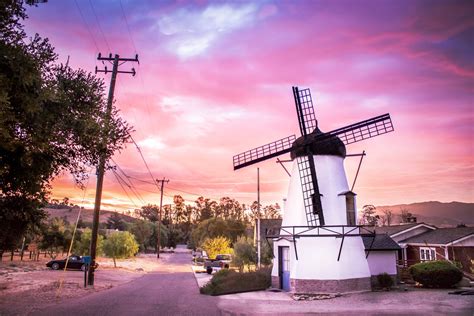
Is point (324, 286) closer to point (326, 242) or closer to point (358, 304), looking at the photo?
point (326, 242)

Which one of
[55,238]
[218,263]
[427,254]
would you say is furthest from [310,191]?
[55,238]

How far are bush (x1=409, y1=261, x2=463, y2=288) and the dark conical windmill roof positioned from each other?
9445 mm

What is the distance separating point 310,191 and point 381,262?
747 cm

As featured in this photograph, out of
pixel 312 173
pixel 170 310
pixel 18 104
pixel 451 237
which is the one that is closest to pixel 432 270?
pixel 312 173

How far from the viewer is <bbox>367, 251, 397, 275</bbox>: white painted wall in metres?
25.8

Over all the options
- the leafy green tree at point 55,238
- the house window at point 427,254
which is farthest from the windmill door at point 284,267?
the leafy green tree at point 55,238

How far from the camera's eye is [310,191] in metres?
24.0

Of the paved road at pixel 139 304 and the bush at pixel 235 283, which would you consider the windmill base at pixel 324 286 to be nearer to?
the bush at pixel 235 283

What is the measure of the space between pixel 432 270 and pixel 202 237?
200 feet

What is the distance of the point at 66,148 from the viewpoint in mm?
15117

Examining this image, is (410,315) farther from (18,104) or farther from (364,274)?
(18,104)

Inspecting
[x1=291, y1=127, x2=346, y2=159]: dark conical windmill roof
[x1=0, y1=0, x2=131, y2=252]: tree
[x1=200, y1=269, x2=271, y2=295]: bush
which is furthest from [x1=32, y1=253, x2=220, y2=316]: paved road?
[x1=291, y1=127, x2=346, y2=159]: dark conical windmill roof

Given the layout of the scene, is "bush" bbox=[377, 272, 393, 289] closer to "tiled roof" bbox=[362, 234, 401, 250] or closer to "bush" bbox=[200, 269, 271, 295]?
"tiled roof" bbox=[362, 234, 401, 250]

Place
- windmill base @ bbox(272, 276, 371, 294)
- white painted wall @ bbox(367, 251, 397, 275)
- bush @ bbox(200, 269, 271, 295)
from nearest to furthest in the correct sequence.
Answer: windmill base @ bbox(272, 276, 371, 294)
bush @ bbox(200, 269, 271, 295)
white painted wall @ bbox(367, 251, 397, 275)
